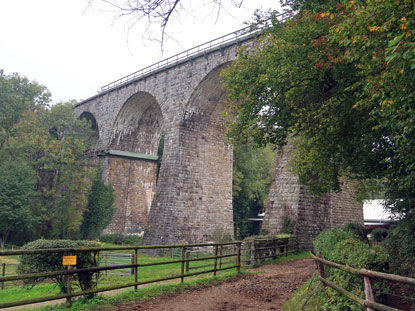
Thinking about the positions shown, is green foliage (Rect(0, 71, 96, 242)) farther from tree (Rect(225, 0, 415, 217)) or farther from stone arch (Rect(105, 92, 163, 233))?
tree (Rect(225, 0, 415, 217))

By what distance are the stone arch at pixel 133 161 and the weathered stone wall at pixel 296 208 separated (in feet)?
39.4

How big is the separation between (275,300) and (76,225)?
761 inches

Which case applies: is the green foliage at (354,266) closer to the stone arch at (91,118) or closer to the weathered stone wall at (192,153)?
the weathered stone wall at (192,153)

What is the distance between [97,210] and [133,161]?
4.45 metres

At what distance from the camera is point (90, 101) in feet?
98.2

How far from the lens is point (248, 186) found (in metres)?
32.6

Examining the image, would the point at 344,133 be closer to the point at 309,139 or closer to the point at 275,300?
the point at 309,139

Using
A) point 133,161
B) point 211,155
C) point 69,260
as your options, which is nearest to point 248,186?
point 133,161

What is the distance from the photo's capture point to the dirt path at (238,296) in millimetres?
5787

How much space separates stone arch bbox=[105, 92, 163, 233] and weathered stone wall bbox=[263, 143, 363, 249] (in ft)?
39.4

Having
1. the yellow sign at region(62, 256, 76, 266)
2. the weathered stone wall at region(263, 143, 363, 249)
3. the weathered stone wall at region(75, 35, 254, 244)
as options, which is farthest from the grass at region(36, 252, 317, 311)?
the weathered stone wall at region(75, 35, 254, 244)

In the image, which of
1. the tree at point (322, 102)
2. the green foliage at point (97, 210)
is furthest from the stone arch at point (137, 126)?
the tree at point (322, 102)

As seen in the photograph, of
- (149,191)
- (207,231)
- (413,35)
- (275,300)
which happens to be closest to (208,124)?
(207,231)

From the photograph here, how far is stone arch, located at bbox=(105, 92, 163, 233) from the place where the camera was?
85.3 feet
